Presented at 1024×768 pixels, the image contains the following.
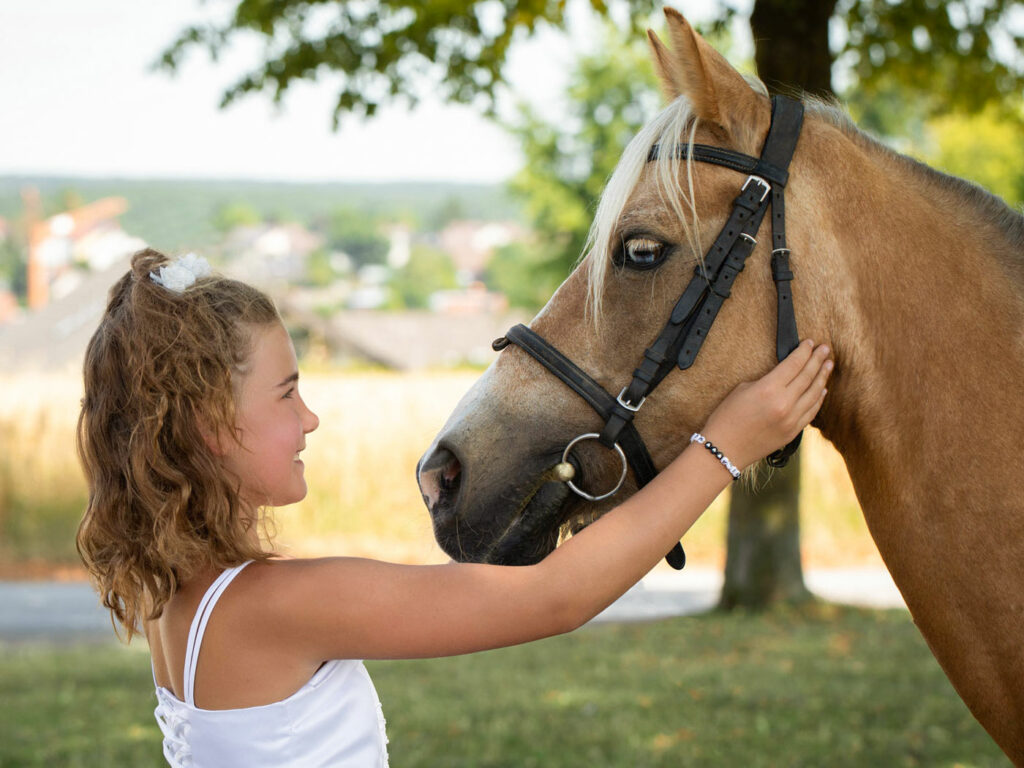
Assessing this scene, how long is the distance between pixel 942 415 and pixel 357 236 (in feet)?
448

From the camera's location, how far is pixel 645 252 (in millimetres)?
1931

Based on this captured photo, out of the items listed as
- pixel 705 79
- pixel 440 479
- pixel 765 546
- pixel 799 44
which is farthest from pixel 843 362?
pixel 765 546

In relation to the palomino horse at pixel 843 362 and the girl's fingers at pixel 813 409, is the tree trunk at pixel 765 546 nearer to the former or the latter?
the palomino horse at pixel 843 362

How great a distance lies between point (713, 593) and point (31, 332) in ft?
93.4

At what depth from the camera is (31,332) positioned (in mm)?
31750

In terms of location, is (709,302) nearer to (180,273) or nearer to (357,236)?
(180,273)

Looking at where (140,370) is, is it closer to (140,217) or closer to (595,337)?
(595,337)

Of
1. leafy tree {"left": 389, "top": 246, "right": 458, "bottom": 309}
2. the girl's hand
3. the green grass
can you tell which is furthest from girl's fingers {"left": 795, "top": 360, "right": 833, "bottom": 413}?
leafy tree {"left": 389, "top": 246, "right": 458, "bottom": 309}

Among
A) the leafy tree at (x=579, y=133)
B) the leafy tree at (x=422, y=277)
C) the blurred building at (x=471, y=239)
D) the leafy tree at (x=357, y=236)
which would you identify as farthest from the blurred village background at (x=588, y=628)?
the blurred building at (x=471, y=239)

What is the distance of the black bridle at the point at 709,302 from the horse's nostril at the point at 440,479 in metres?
0.23

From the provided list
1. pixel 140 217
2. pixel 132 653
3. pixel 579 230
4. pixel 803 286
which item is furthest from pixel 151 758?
pixel 140 217

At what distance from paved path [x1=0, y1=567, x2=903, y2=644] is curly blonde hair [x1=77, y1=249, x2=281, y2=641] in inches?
282

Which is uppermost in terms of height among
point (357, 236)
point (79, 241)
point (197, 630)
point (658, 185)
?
point (658, 185)

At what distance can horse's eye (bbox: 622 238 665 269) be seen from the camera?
1.92 metres
